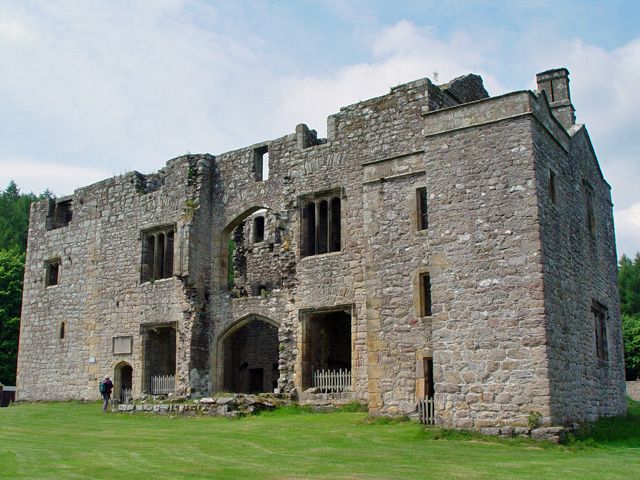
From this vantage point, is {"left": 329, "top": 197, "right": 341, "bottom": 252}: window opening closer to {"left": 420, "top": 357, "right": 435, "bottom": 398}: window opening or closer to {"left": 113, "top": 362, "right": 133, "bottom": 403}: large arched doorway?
{"left": 420, "top": 357, "right": 435, "bottom": 398}: window opening

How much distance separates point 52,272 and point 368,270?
62.1 ft

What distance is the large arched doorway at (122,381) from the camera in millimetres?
28375

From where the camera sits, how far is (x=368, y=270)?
18.7 metres

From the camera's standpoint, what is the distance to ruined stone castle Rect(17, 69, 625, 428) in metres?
15.5

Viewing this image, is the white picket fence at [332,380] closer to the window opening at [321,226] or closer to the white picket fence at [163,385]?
the window opening at [321,226]

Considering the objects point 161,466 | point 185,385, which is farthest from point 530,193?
point 185,385

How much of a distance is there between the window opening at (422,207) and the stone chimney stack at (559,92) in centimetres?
545

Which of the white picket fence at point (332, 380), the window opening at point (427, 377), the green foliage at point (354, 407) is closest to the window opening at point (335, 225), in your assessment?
the white picket fence at point (332, 380)

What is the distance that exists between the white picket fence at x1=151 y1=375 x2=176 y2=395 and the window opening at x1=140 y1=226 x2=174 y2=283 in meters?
3.67

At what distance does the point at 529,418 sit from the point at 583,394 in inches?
112

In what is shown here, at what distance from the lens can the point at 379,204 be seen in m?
18.8

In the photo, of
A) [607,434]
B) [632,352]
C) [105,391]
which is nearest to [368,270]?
[607,434]

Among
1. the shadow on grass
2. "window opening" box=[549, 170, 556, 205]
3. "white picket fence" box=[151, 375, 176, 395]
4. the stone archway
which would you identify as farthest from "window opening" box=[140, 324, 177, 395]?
"window opening" box=[549, 170, 556, 205]

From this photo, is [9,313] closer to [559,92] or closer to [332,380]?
[332,380]
